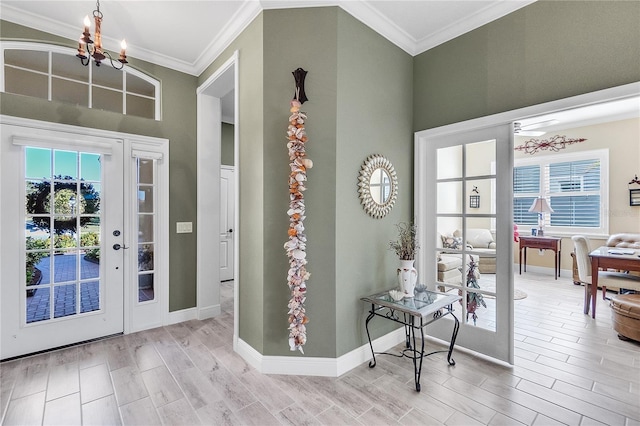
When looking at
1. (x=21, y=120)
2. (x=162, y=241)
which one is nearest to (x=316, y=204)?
(x=162, y=241)

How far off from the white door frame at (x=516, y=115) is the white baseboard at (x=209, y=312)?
2625mm

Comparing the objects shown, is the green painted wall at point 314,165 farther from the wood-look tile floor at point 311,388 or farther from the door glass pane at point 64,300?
the door glass pane at point 64,300

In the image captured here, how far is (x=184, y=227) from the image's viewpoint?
3547mm

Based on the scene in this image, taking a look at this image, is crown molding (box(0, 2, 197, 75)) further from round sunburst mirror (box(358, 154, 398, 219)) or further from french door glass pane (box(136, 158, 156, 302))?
round sunburst mirror (box(358, 154, 398, 219))

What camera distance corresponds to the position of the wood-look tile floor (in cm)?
190

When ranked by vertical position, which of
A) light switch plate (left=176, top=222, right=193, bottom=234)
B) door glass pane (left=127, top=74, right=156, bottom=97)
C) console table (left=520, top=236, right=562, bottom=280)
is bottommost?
console table (left=520, top=236, right=562, bottom=280)

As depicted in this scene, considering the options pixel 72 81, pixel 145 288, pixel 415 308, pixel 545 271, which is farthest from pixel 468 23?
pixel 545 271

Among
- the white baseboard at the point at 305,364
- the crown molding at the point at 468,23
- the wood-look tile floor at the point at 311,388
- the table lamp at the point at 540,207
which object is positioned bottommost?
the wood-look tile floor at the point at 311,388

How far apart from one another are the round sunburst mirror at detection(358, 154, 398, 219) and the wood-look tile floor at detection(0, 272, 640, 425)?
135 cm

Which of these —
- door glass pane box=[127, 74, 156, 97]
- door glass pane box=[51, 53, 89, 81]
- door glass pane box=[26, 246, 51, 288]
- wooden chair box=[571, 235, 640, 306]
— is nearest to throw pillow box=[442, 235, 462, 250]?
wooden chair box=[571, 235, 640, 306]

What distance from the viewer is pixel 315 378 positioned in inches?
92.3

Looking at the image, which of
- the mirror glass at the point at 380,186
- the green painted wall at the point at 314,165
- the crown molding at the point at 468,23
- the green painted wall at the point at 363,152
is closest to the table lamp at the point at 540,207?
the green painted wall at the point at 363,152

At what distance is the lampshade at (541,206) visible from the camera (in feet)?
19.2

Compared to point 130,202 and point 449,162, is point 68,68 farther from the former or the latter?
point 449,162
